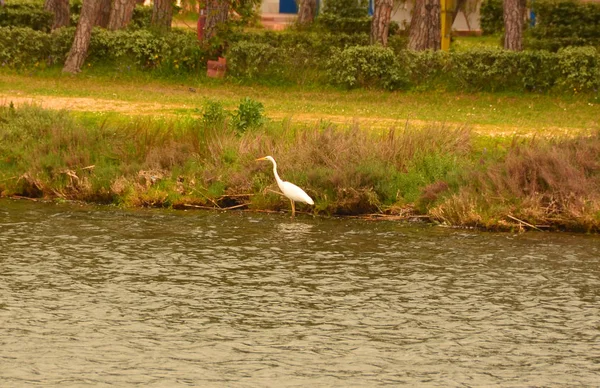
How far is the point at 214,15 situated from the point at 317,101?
248 inches

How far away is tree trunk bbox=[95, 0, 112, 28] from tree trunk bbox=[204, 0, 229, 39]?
169 inches

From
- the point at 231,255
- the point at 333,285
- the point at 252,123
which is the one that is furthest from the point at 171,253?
the point at 252,123

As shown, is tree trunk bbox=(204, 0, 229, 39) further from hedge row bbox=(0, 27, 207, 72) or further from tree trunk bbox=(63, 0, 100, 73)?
tree trunk bbox=(63, 0, 100, 73)

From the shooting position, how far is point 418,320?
14586mm

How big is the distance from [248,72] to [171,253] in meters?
16.5

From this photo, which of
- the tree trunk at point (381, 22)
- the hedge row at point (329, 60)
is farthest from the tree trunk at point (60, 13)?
Answer: the tree trunk at point (381, 22)

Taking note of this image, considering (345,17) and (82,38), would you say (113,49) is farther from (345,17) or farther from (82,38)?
(345,17)

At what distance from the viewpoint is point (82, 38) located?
3494 cm

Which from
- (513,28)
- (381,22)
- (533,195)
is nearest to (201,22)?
(381,22)

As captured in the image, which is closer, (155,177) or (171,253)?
(171,253)

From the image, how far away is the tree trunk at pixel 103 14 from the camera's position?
38.4m

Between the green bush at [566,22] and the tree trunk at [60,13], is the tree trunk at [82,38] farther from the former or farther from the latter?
the green bush at [566,22]

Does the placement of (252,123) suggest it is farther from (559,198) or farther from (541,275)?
(541,275)

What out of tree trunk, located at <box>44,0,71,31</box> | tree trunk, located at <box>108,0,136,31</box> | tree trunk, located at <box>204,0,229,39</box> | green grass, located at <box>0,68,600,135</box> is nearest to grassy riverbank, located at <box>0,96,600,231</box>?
green grass, located at <box>0,68,600,135</box>
